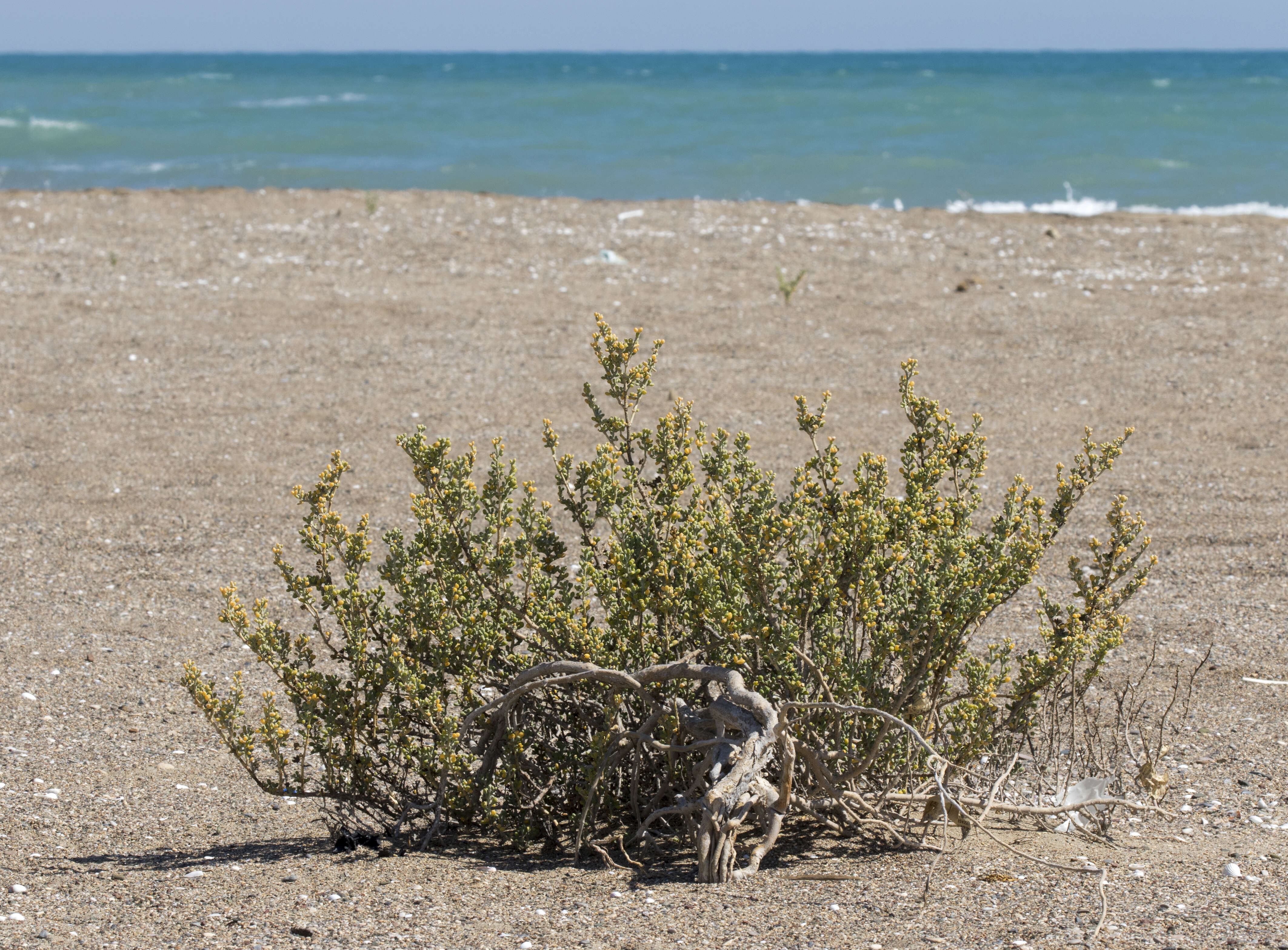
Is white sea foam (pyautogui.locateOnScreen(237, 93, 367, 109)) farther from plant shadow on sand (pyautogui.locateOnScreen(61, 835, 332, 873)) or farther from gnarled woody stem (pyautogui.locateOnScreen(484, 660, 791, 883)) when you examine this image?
gnarled woody stem (pyautogui.locateOnScreen(484, 660, 791, 883))

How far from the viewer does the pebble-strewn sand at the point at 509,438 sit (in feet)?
8.46

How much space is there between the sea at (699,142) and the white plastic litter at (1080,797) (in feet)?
47.5

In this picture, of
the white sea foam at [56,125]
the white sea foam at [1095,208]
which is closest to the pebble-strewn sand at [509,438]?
the white sea foam at [1095,208]

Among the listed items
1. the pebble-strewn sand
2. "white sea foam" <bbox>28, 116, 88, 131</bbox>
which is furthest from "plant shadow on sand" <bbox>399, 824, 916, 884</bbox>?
"white sea foam" <bbox>28, 116, 88, 131</bbox>

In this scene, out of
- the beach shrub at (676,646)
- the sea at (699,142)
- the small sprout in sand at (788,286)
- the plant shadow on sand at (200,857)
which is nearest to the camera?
the beach shrub at (676,646)

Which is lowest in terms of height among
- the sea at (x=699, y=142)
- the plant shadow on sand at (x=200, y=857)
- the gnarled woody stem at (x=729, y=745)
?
the plant shadow on sand at (x=200, y=857)

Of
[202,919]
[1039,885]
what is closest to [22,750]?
[202,919]

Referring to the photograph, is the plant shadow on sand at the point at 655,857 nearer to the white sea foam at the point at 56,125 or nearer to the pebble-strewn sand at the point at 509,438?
the pebble-strewn sand at the point at 509,438

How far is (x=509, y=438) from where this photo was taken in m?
6.82

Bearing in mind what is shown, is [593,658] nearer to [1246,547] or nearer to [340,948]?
[340,948]

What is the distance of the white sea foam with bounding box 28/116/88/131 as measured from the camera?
91.1ft

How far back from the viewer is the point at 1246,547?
17.3ft

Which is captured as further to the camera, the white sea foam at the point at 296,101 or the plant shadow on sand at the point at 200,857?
the white sea foam at the point at 296,101

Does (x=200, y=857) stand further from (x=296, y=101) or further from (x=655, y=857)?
(x=296, y=101)
